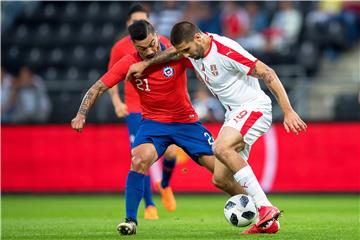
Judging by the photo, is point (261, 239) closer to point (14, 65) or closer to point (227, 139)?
point (227, 139)

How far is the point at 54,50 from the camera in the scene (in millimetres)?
21656

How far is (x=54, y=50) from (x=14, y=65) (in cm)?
104

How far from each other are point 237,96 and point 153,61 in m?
0.96

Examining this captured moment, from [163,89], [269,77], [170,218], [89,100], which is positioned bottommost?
[170,218]

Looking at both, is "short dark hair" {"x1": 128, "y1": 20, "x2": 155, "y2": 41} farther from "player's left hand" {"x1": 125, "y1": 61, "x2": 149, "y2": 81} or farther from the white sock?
the white sock

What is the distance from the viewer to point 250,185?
336 inches

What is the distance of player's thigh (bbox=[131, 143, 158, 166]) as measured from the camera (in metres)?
9.00

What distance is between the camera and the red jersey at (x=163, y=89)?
925cm

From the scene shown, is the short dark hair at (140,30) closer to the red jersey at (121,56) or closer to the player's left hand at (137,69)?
the player's left hand at (137,69)

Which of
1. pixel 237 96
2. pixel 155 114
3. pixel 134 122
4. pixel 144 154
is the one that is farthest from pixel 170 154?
pixel 237 96

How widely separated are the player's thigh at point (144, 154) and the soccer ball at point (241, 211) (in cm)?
99

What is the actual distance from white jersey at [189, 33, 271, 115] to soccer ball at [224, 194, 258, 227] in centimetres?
94

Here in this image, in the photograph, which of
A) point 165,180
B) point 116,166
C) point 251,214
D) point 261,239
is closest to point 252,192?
point 251,214

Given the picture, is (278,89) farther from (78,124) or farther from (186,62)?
(78,124)
